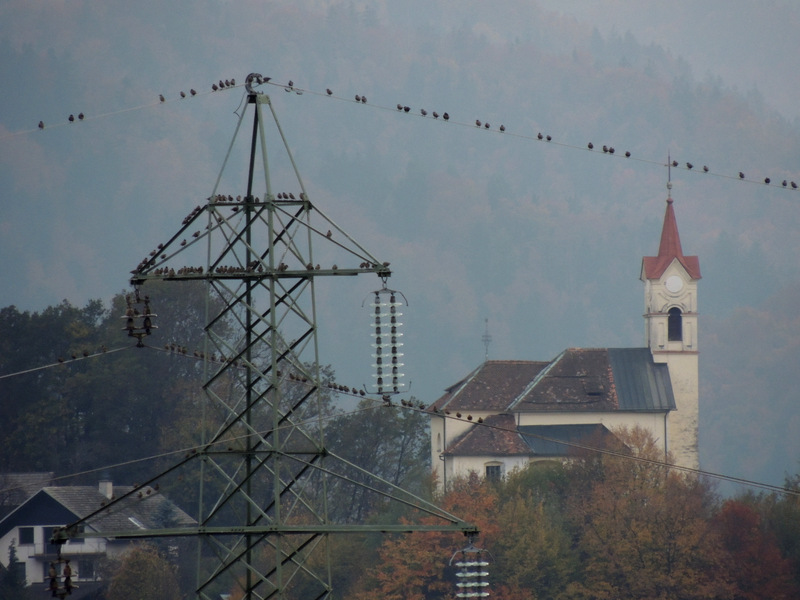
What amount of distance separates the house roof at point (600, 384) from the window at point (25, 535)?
3140 centimetres

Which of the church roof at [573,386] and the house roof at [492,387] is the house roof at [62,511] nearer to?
the house roof at [492,387]

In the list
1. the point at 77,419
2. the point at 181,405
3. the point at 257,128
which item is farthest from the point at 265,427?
the point at 257,128

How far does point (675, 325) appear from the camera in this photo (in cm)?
11438

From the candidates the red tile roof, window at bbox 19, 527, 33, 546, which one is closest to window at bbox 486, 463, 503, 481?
the red tile roof

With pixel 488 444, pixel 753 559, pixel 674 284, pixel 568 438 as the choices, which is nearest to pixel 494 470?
pixel 488 444

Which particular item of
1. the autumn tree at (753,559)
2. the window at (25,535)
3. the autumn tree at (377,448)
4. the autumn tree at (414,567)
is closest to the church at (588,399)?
the autumn tree at (377,448)

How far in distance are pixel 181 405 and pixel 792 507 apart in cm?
4590

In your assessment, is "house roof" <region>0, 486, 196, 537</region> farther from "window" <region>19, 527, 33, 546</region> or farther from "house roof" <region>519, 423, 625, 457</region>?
"house roof" <region>519, 423, 625, 457</region>

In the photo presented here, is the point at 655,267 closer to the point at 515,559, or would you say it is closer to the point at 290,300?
the point at 515,559

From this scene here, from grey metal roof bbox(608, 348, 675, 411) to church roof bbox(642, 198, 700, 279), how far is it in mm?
5757

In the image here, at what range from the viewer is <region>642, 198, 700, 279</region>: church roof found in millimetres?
114312

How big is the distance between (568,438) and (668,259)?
1795cm

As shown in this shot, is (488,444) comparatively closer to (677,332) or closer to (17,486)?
(677,332)

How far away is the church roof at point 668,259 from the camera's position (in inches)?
4500
